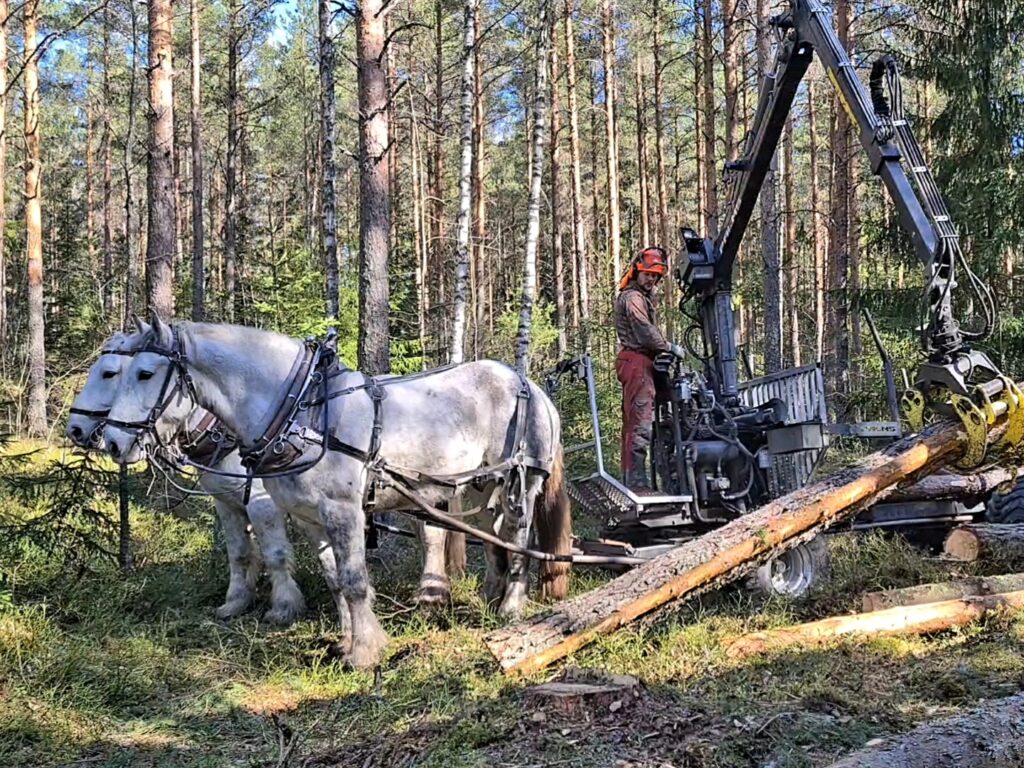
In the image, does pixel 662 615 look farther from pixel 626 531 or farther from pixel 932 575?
pixel 932 575

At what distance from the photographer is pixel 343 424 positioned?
16.8 feet

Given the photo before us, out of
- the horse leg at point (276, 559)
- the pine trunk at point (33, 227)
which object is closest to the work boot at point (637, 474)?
the horse leg at point (276, 559)

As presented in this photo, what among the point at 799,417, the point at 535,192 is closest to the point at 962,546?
the point at 799,417

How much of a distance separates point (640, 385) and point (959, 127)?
7.21 metres

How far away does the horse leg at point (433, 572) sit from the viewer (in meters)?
6.12

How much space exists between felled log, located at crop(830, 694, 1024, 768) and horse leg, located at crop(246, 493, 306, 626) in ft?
14.0

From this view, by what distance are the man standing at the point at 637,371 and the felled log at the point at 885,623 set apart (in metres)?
1.86

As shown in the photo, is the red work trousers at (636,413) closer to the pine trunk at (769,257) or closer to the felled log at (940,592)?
the felled log at (940,592)

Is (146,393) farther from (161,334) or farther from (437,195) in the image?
(437,195)

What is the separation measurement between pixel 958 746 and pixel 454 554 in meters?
4.57

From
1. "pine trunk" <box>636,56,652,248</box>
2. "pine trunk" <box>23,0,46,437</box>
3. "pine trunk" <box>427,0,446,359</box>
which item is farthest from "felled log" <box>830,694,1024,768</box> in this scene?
"pine trunk" <box>636,56,652,248</box>

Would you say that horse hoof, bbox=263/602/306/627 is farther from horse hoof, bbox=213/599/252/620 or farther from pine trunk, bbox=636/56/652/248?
pine trunk, bbox=636/56/652/248

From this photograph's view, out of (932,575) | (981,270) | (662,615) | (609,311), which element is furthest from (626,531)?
(609,311)

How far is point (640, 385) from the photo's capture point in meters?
6.62
